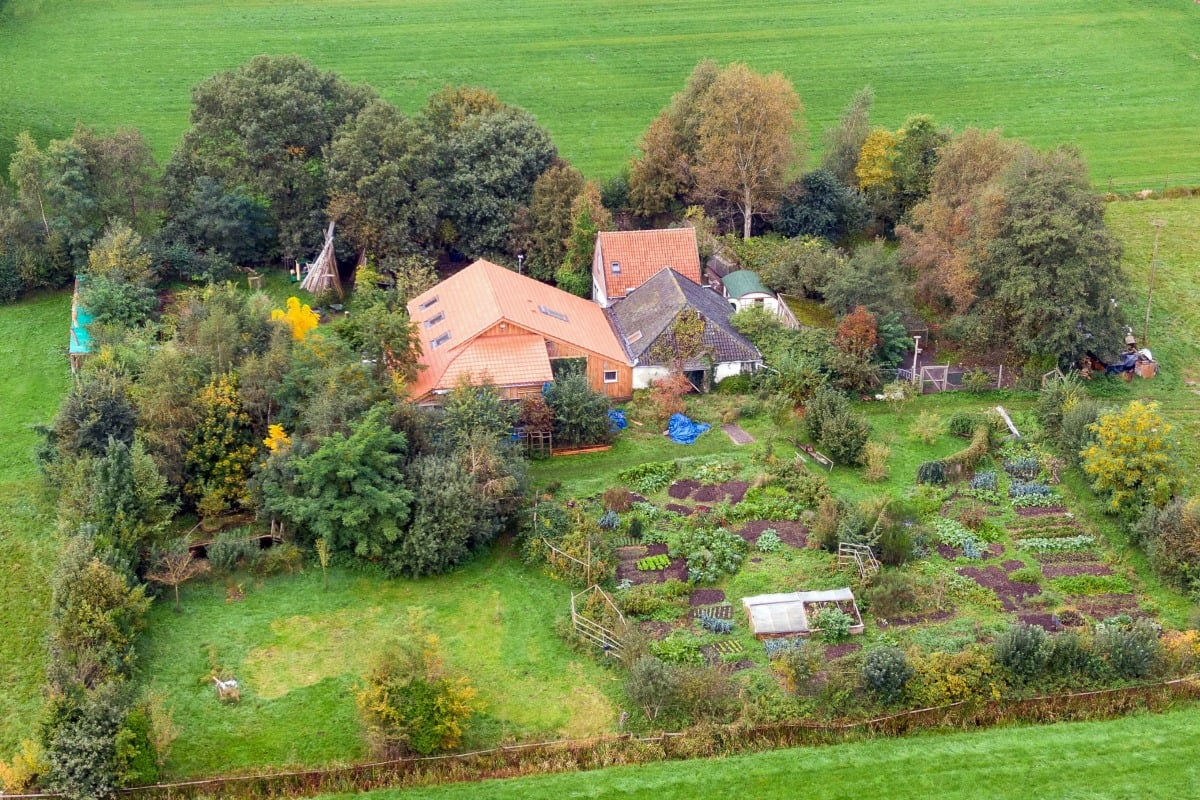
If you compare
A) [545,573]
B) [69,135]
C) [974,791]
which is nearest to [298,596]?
[545,573]

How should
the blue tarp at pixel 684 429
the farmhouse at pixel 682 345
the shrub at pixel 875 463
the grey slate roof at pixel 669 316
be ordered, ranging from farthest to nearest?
1. the grey slate roof at pixel 669 316
2. the farmhouse at pixel 682 345
3. the blue tarp at pixel 684 429
4. the shrub at pixel 875 463

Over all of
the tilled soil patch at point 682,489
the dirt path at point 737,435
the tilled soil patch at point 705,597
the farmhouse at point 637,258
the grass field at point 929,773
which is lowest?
the grass field at point 929,773

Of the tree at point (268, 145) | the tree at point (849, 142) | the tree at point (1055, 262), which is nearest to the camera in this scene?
the tree at point (1055, 262)

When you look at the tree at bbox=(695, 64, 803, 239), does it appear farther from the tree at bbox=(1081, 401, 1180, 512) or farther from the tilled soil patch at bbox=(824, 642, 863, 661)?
the tilled soil patch at bbox=(824, 642, 863, 661)

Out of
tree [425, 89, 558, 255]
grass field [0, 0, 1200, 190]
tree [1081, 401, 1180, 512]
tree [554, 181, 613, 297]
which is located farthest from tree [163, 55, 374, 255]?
tree [1081, 401, 1180, 512]

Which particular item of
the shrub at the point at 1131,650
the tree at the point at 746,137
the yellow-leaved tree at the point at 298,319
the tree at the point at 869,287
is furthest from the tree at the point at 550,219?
the shrub at the point at 1131,650

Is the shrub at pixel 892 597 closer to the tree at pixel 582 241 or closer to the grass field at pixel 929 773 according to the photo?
the grass field at pixel 929 773
